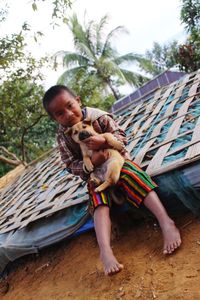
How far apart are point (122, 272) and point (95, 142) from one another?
71 cm

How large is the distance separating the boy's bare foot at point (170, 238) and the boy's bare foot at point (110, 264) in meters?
0.24

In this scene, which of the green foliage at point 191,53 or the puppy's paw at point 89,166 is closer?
the puppy's paw at point 89,166

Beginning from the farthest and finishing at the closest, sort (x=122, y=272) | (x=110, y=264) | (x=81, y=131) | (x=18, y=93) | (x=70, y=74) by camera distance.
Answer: (x=70, y=74) → (x=18, y=93) → (x=81, y=131) → (x=122, y=272) → (x=110, y=264)

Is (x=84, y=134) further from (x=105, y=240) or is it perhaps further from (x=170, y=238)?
(x=170, y=238)

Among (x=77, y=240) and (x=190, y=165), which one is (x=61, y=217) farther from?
(x=190, y=165)

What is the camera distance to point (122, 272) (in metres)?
1.70

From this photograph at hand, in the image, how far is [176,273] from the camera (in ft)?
4.89

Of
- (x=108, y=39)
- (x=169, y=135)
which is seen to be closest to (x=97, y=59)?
(x=108, y=39)

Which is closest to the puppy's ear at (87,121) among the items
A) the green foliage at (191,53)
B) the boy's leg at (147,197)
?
the boy's leg at (147,197)

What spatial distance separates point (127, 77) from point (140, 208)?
11.6 meters

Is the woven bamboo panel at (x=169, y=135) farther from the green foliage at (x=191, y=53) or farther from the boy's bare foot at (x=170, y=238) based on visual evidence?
the green foliage at (x=191, y=53)

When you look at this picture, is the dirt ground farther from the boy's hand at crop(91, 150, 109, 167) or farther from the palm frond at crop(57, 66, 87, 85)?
the palm frond at crop(57, 66, 87, 85)

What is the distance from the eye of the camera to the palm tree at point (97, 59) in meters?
12.5

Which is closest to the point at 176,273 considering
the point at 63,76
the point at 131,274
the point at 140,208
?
the point at 131,274
